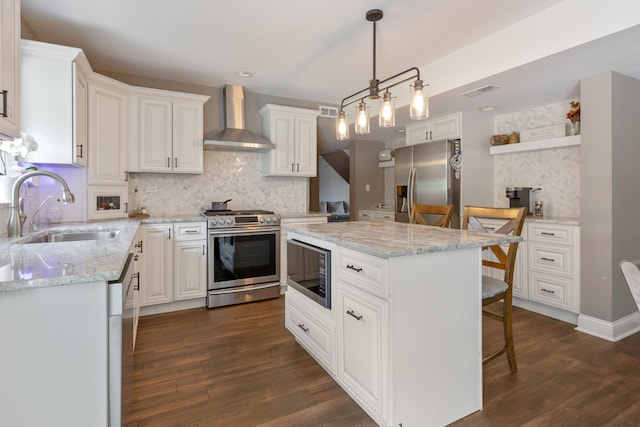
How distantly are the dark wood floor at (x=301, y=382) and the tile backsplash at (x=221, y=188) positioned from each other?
1.50 metres

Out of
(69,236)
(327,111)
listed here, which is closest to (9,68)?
(69,236)

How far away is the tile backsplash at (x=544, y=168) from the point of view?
3.63 m

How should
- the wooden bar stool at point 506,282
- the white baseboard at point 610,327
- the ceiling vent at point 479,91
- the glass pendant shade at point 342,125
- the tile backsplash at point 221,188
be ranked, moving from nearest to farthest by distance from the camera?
the wooden bar stool at point 506,282
the glass pendant shade at point 342,125
the white baseboard at point 610,327
the ceiling vent at point 479,91
the tile backsplash at point 221,188

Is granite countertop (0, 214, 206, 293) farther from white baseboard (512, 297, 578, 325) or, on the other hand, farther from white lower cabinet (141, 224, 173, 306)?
white baseboard (512, 297, 578, 325)

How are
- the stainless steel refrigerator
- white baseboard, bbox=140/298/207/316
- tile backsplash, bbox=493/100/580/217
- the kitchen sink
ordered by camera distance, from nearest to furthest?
the kitchen sink < white baseboard, bbox=140/298/207/316 < tile backsplash, bbox=493/100/580/217 < the stainless steel refrigerator

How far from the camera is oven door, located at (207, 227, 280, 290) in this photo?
3.50 m

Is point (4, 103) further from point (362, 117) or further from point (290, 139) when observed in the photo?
point (290, 139)

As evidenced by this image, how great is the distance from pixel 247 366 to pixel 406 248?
4.78 ft

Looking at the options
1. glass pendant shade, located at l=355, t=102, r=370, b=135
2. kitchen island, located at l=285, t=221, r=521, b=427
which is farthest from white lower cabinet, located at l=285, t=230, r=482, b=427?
glass pendant shade, located at l=355, t=102, r=370, b=135

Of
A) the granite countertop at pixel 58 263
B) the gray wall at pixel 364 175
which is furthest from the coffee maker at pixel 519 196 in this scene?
the granite countertop at pixel 58 263

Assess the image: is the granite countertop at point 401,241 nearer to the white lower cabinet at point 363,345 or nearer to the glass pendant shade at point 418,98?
the white lower cabinet at point 363,345

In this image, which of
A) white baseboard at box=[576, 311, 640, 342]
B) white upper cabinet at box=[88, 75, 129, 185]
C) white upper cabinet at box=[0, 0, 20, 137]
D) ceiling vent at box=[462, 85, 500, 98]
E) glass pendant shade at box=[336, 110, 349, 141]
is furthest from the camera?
ceiling vent at box=[462, 85, 500, 98]

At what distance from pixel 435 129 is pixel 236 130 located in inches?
101

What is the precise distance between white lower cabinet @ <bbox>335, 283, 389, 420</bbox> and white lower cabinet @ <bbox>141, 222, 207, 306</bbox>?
2056 mm
